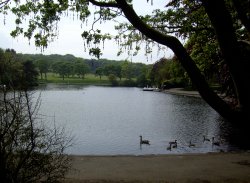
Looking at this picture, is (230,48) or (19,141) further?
→ (19,141)

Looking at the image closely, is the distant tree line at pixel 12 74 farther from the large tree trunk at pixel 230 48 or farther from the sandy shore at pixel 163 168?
the sandy shore at pixel 163 168

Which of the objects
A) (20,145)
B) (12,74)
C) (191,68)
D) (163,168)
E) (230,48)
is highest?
(230,48)

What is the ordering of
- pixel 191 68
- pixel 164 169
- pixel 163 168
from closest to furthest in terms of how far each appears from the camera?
1. pixel 191 68
2. pixel 164 169
3. pixel 163 168

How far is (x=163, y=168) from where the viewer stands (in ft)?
46.4

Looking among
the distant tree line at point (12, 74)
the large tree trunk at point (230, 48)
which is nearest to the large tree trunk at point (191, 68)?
the large tree trunk at point (230, 48)

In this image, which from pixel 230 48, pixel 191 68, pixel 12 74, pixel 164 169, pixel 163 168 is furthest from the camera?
pixel 163 168

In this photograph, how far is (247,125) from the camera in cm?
658

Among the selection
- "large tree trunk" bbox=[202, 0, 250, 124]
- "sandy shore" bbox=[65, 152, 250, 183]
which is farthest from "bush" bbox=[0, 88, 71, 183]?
"sandy shore" bbox=[65, 152, 250, 183]

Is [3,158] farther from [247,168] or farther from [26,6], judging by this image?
[247,168]

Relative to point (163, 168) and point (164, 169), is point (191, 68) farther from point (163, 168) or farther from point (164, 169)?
point (163, 168)

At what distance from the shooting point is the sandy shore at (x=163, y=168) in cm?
1214

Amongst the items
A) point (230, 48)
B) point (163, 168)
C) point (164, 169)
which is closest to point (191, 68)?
point (230, 48)

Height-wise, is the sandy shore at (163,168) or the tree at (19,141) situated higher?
the tree at (19,141)

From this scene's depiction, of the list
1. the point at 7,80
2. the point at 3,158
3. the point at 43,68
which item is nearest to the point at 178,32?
the point at 7,80
